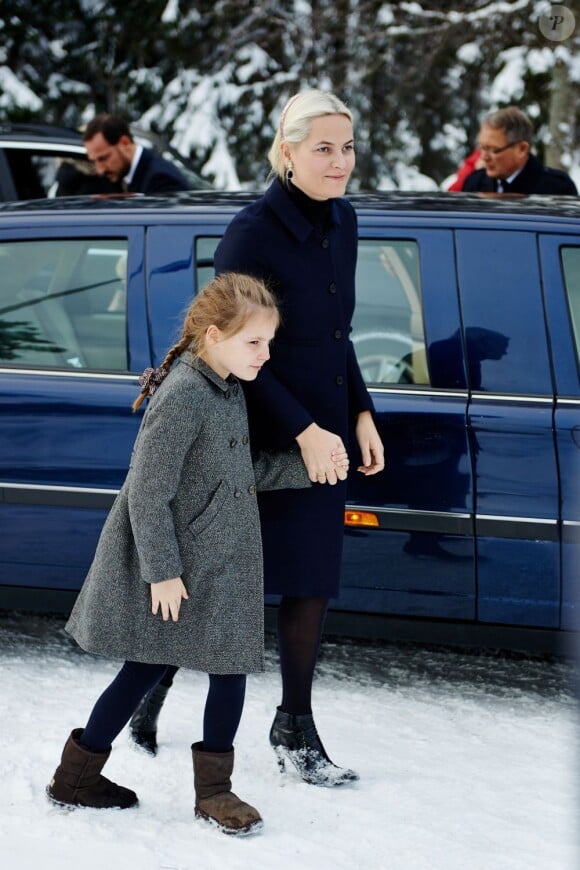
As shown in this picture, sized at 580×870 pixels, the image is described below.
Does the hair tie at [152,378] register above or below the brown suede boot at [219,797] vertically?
above

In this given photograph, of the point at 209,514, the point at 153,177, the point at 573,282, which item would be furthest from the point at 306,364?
the point at 153,177

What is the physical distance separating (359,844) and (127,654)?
0.70 meters

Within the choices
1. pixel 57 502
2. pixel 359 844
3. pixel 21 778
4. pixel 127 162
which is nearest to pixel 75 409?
pixel 57 502

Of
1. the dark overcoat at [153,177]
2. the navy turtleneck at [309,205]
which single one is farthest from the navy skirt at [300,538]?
the dark overcoat at [153,177]

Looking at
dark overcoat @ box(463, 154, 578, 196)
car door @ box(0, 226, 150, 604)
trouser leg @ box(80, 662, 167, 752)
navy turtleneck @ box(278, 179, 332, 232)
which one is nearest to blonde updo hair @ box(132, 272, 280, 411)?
navy turtleneck @ box(278, 179, 332, 232)

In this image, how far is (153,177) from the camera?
6332 mm

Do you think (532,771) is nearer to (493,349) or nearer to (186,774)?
(186,774)

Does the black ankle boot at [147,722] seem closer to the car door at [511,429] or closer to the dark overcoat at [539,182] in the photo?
the car door at [511,429]

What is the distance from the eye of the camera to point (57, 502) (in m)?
3.83

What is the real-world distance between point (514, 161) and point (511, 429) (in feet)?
8.43

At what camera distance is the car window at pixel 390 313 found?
3752 mm

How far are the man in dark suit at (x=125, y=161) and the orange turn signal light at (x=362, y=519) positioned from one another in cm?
308

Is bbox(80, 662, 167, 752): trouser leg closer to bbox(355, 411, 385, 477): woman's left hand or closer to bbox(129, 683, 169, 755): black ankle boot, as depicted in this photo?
bbox(129, 683, 169, 755): black ankle boot

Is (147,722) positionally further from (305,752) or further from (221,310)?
(221,310)
